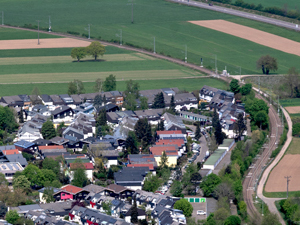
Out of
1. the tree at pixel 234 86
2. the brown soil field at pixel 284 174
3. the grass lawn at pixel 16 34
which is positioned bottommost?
the brown soil field at pixel 284 174

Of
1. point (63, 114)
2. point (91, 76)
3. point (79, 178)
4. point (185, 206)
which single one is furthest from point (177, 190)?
point (91, 76)

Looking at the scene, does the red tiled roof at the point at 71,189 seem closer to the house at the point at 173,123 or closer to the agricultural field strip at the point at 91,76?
the house at the point at 173,123

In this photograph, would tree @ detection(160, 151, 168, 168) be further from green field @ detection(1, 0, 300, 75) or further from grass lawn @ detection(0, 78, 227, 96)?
green field @ detection(1, 0, 300, 75)

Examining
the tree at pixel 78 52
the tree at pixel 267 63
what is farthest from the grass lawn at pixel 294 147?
the tree at pixel 78 52

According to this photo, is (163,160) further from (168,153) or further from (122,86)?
(122,86)

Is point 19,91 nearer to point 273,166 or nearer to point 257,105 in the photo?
point 257,105
